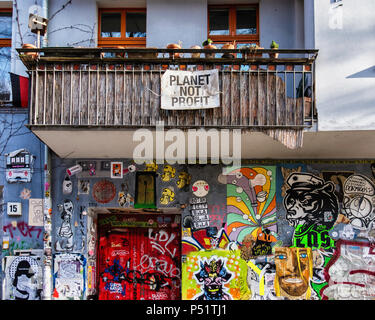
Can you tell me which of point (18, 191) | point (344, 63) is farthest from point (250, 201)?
point (18, 191)

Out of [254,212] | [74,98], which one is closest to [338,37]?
[254,212]

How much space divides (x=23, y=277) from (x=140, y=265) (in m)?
2.34

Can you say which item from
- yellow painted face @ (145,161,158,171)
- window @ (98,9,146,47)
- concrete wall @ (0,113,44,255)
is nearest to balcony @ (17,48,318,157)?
concrete wall @ (0,113,44,255)

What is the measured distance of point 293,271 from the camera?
8102mm

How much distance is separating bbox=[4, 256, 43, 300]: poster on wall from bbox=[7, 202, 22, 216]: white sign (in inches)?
33.4

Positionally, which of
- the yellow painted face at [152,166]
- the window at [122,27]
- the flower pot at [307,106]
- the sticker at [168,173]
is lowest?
the sticker at [168,173]

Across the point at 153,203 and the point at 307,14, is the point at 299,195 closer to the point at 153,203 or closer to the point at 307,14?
the point at 153,203

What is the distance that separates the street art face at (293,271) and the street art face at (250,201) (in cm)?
55

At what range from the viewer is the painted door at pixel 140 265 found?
29.1 feet

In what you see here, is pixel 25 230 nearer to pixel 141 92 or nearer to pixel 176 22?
pixel 141 92

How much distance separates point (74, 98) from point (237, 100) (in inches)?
106

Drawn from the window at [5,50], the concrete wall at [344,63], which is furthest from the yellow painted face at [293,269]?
the window at [5,50]

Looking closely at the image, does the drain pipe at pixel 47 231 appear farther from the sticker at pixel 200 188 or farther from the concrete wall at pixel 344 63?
the concrete wall at pixel 344 63

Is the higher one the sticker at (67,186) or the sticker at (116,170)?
the sticker at (116,170)
